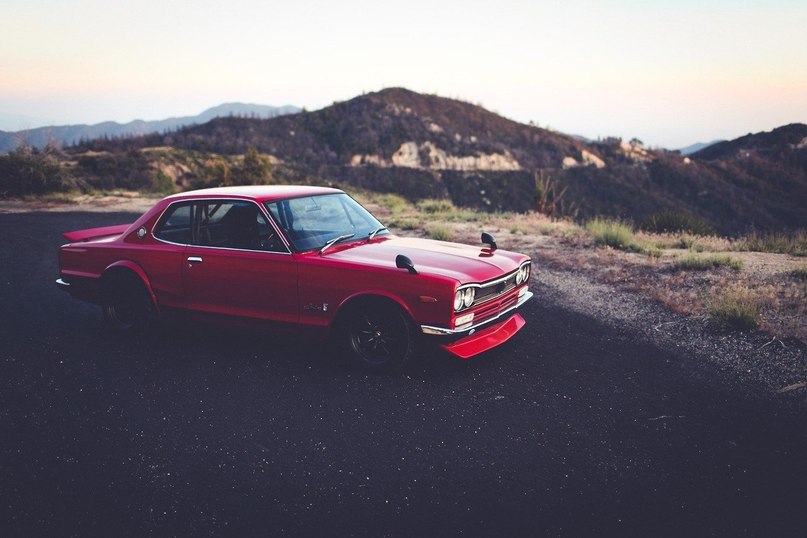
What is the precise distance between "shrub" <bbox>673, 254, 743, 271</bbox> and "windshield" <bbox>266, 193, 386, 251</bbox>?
18.2 feet

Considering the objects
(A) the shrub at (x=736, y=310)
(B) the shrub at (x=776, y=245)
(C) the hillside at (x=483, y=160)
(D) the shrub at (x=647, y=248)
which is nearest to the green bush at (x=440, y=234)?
(D) the shrub at (x=647, y=248)

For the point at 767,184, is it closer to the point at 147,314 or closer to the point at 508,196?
the point at 508,196

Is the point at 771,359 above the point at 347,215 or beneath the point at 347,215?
beneath

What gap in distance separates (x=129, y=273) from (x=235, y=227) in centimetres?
134

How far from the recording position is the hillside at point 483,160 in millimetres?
50406

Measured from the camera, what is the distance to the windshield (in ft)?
15.7

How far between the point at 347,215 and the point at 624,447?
128 inches

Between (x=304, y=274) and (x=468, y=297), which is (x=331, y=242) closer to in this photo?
(x=304, y=274)

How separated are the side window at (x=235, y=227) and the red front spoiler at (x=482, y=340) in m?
1.76

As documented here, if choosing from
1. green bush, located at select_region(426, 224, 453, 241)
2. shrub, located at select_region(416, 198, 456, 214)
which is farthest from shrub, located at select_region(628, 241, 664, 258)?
shrub, located at select_region(416, 198, 456, 214)

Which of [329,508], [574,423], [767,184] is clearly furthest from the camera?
[767,184]

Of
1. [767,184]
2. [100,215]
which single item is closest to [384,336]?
[100,215]

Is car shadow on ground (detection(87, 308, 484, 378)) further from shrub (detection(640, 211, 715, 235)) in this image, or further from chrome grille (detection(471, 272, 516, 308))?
shrub (detection(640, 211, 715, 235))

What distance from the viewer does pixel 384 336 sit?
444cm
